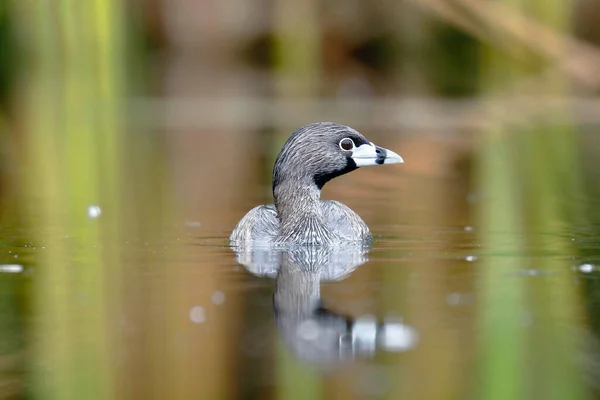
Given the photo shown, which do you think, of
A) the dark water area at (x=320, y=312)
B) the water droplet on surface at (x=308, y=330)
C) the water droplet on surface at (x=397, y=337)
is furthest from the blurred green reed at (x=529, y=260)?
the water droplet on surface at (x=308, y=330)

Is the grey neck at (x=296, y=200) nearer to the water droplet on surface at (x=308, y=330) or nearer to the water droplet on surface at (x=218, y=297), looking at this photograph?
the water droplet on surface at (x=218, y=297)

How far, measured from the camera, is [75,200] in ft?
35.4

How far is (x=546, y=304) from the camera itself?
6.27m

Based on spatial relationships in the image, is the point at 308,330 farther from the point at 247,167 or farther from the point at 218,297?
the point at 247,167

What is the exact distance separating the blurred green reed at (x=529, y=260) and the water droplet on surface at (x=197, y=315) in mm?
1261

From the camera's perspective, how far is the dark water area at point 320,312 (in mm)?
4953

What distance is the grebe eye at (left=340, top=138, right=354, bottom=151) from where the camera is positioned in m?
9.02

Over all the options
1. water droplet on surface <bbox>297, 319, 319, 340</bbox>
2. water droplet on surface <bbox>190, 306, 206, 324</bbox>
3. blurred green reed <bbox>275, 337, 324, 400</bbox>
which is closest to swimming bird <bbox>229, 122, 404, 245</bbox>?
water droplet on surface <bbox>190, 306, 206, 324</bbox>

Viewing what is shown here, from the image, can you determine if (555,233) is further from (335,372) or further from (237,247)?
(335,372)

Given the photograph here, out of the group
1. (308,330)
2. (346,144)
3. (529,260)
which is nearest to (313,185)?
(346,144)

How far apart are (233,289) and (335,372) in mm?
1641

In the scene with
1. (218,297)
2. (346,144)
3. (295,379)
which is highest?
(346,144)

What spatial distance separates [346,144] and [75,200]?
2840 mm

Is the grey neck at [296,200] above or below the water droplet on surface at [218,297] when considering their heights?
above
